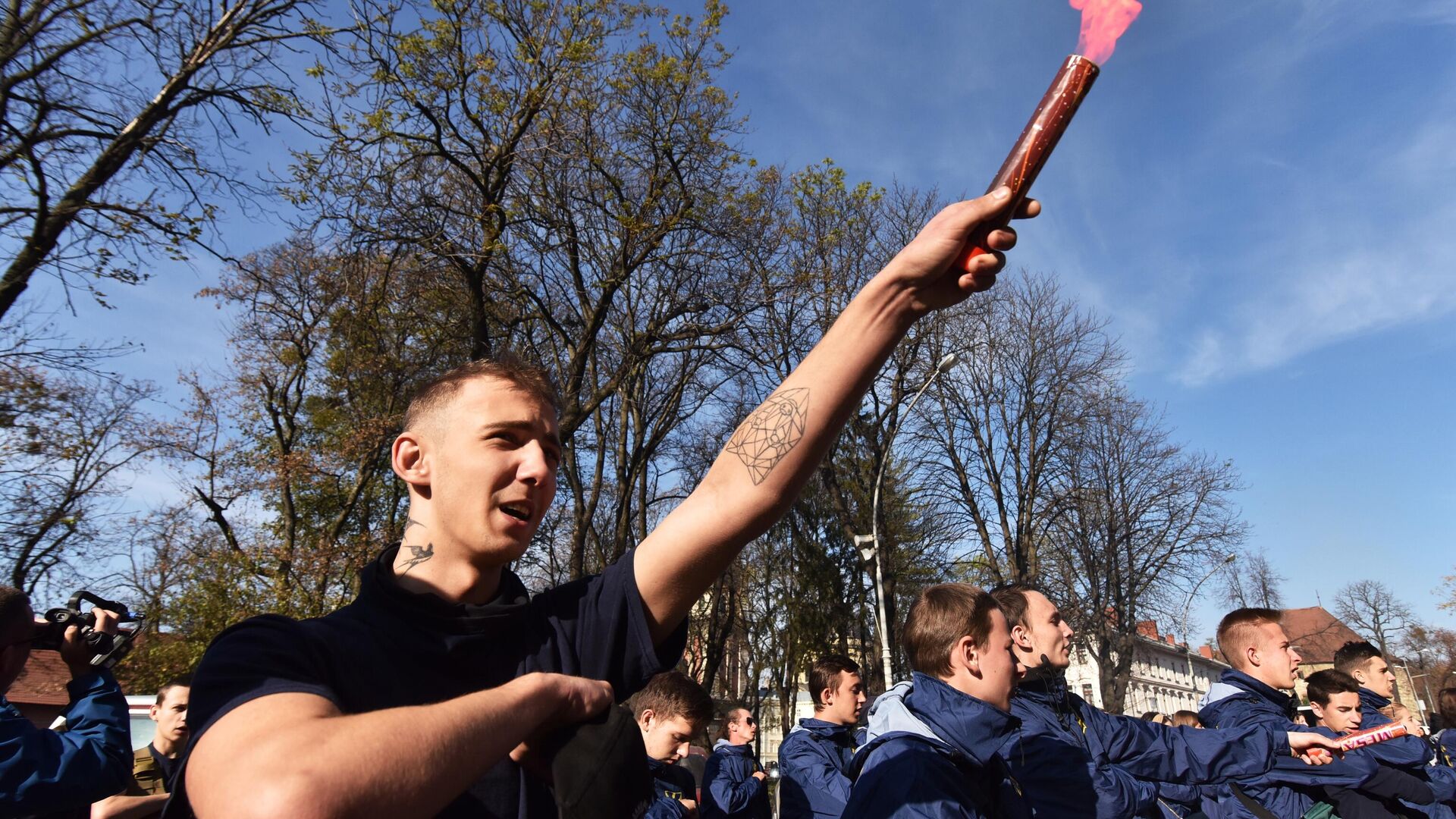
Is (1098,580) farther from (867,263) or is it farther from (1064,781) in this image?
(1064,781)

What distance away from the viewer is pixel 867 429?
2145 cm

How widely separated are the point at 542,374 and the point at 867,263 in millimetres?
18780

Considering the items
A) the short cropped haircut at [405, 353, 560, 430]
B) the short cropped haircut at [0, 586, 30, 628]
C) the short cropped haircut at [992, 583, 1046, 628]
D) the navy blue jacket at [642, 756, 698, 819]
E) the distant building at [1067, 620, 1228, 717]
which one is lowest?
the navy blue jacket at [642, 756, 698, 819]

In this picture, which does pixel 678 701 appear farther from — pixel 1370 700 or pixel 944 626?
pixel 1370 700

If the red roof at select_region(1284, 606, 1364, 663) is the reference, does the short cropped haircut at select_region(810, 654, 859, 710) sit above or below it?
below

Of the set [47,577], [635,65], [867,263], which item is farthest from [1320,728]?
[47,577]

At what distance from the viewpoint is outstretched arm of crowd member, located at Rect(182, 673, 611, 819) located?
97cm

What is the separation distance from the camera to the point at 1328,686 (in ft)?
21.6

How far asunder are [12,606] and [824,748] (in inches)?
204

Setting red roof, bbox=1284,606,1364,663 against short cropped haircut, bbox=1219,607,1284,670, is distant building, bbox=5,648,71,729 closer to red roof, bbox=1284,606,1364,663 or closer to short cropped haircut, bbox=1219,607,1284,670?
short cropped haircut, bbox=1219,607,1284,670

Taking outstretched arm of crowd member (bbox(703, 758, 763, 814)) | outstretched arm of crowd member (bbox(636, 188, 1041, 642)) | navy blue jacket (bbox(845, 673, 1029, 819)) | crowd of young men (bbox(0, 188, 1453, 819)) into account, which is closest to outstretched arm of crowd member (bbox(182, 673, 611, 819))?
crowd of young men (bbox(0, 188, 1453, 819))

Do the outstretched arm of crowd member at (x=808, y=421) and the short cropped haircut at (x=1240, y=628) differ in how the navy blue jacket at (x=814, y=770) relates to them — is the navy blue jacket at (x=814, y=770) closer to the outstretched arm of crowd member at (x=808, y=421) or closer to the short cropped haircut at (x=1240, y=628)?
the short cropped haircut at (x=1240, y=628)

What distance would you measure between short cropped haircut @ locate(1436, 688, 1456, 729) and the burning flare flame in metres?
9.60

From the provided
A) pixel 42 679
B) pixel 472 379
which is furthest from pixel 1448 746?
pixel 42 679
